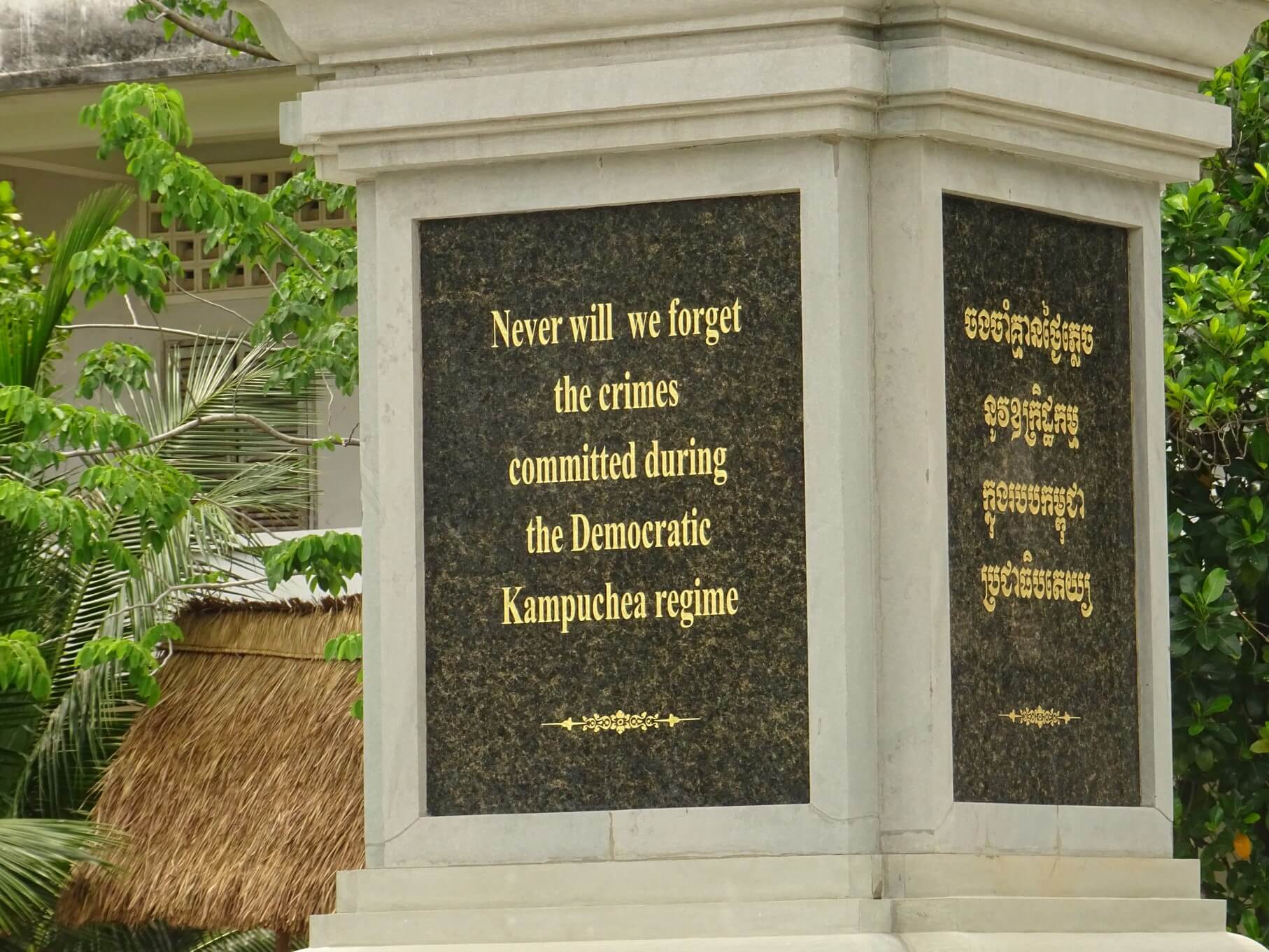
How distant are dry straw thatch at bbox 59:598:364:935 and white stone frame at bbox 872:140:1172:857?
244 inches

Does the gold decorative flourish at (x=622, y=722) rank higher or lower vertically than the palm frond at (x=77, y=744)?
higher

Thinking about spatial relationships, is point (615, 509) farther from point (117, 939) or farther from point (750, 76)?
point (117, 939)

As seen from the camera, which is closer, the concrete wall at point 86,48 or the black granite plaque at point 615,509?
the black granite plaque at point 615,509

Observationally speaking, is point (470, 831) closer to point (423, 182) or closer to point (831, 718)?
point (831, 718)

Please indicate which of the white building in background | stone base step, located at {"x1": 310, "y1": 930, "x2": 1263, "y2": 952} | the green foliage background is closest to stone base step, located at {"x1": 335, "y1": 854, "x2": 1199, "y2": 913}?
stone base step, located at {"x1": 310, "y1": 930, "x2": 1263, "y2": 952}

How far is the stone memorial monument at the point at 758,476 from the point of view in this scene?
6.56m

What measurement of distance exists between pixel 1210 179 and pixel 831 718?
471 centimetres

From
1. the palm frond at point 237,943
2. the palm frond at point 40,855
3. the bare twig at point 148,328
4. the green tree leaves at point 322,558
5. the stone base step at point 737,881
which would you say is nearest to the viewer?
the stone base step at point 737,881

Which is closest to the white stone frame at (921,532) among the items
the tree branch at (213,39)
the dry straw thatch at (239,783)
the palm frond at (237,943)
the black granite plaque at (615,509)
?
the black granite plaque at (615,509)

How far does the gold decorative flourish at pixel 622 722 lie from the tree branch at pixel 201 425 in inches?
162

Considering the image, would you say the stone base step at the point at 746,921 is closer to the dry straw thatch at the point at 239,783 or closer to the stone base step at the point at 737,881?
the stone base step at the point at 737,881

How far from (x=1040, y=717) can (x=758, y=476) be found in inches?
38.2

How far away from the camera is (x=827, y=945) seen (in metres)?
6.30

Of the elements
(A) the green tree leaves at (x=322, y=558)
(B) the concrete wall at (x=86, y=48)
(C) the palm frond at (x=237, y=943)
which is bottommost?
(C) the palm frond at (x=237, y=943)
